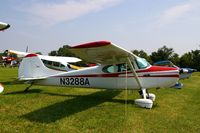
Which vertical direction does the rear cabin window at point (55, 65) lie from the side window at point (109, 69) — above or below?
above

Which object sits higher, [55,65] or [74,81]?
[55,65]

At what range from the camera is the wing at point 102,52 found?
6824mm

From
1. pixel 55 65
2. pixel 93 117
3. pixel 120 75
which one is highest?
pixel 55 65

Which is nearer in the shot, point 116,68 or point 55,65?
point 116,68

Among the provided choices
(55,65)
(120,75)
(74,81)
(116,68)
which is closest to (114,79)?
(120,75)

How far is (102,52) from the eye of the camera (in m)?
7.99

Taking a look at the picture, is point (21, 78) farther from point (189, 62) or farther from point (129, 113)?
point (189, 62)

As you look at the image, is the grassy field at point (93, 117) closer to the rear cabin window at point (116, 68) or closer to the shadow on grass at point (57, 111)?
the shadow on grass at point (57, 111)

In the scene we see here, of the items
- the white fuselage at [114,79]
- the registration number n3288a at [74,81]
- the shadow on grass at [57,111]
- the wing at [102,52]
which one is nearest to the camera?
the shadow on grass at [57,111]

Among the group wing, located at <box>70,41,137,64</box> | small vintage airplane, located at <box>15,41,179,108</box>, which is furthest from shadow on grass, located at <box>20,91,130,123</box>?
wing, located at <box>70,41,137,64</box>

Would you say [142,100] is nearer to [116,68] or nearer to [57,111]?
[116,68]

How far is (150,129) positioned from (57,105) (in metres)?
3.64

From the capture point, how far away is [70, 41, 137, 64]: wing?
22.4 ft

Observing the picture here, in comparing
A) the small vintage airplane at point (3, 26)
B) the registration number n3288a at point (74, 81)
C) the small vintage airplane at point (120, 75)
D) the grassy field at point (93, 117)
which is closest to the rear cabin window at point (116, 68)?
the small vintage airplane at point (120, 75)
